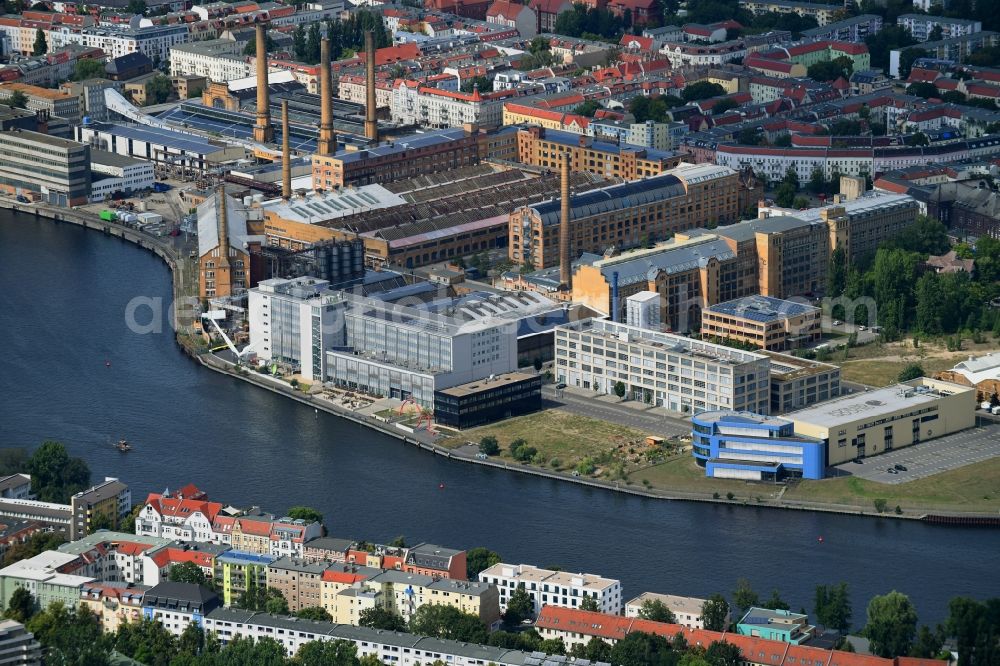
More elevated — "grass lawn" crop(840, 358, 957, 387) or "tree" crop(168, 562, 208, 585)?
"tree" crop(168, 562, 208, 585)

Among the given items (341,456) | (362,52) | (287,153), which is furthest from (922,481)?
(362,52)

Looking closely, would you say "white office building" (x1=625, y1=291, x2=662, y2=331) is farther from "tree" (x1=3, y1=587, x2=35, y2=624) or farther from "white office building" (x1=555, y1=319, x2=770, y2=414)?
"tree" (x1=3, y1=587, x2=35, y2=624)

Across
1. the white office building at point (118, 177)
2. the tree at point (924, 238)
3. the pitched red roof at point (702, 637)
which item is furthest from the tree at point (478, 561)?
the white office building at point (118, 177)

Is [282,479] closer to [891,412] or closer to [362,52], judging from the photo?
[891,412]

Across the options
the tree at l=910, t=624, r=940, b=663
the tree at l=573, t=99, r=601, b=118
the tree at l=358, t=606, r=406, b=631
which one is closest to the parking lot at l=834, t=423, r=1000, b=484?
the tree at l=910, t=624, r=940, b=663

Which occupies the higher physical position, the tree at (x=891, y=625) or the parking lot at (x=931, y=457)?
the tree at (x=891, y=625)

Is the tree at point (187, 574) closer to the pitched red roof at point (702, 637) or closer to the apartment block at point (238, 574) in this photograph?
the apartment block at point (238, 574)
